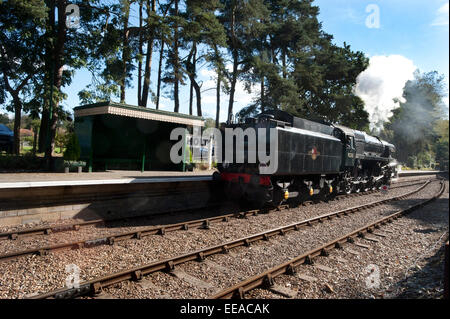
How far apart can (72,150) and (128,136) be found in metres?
2.84

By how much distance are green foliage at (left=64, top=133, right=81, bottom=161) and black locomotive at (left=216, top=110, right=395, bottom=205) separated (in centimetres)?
598

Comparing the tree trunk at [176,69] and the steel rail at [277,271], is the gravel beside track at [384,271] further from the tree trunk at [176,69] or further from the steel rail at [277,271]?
the tree trunk at [176,69]

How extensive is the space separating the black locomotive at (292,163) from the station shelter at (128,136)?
3673mm

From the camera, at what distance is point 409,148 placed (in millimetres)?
55531

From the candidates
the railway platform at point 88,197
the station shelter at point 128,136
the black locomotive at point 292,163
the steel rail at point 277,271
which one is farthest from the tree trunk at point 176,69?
the steel rail at point 277,271

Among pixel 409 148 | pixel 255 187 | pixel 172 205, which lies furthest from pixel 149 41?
pixel 409 148

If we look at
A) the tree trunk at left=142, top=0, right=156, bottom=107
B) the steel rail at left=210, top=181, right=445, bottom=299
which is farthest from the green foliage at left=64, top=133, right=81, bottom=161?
the steel rail at left=210, top=181, right=445, bottom=299

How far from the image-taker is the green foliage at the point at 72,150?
11.6m

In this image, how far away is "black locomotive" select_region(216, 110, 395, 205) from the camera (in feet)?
29.6
